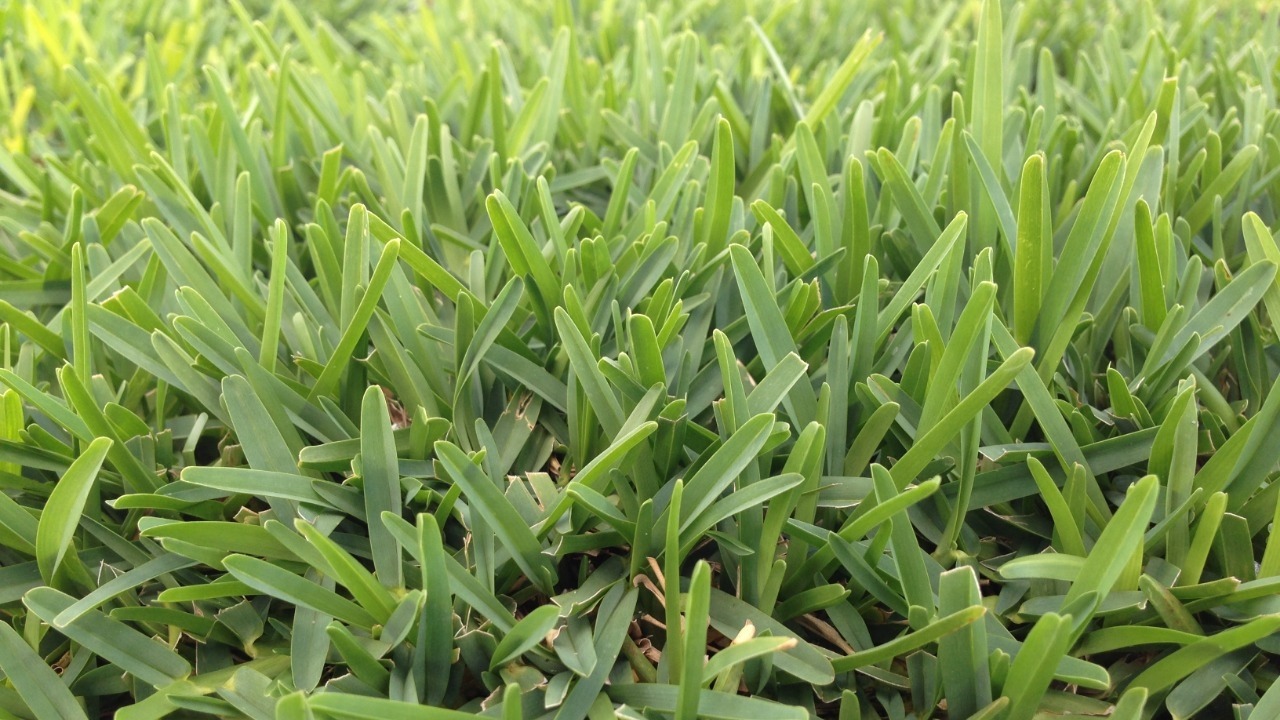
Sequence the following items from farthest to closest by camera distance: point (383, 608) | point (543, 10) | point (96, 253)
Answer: point (543, 10), point (96, 253), point (383, 608)

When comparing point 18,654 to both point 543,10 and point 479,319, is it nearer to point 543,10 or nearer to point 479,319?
point 479,319

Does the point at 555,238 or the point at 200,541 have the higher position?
the point at 555,238

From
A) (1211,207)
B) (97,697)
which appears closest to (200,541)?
(97,697)

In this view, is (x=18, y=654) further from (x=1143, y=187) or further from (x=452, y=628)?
(x=1143, y=187)

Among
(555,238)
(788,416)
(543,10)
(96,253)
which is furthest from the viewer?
(543,10)

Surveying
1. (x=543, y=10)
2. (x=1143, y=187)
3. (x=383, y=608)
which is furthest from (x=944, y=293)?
(x=543, y=10)

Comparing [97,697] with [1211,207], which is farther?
[1211,207]

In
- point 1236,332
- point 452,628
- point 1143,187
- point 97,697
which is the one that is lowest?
point 97,697
